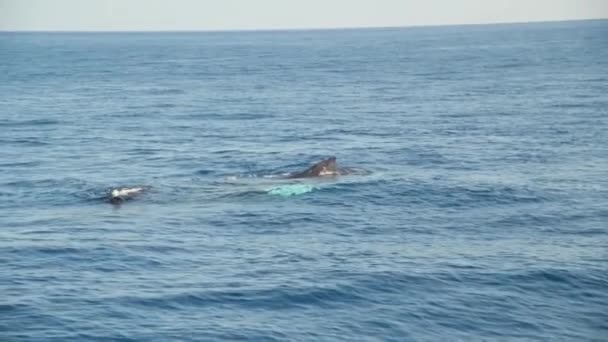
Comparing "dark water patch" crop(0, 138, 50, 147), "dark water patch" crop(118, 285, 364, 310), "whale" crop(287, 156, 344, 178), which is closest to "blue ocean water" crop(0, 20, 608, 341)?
"dark water patch" crop(118, 285, 364, 310)

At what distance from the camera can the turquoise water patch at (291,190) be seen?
174ft

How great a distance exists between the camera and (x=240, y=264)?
39719mm

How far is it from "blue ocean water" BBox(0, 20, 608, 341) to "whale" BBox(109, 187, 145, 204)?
0.51 m

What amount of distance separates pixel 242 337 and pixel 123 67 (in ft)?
482

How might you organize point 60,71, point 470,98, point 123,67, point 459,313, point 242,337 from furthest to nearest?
point 123,67 → point 60,71 → point 470,98 → point 459,313 → point 242,337

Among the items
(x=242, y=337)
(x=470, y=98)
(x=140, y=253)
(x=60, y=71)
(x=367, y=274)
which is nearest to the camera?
(x=242, y=337)

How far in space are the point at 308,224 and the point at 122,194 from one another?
444 inches

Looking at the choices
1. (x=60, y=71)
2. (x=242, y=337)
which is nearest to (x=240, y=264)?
(x=242, y=337)

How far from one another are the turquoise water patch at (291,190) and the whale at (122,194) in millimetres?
7450

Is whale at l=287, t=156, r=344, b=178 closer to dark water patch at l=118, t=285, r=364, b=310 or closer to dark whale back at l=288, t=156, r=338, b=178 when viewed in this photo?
dark whale back at l=288, t=156, r=338, b=178

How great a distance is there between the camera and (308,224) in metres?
46.8

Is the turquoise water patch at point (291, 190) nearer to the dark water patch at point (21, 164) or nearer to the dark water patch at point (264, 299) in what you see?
the dark water patch at point (264, 299)

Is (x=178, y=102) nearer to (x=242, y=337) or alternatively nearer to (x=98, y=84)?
(x=98, y=84)

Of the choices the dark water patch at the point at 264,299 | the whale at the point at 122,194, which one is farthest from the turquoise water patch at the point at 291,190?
the dark water patch at the point at 264,299
